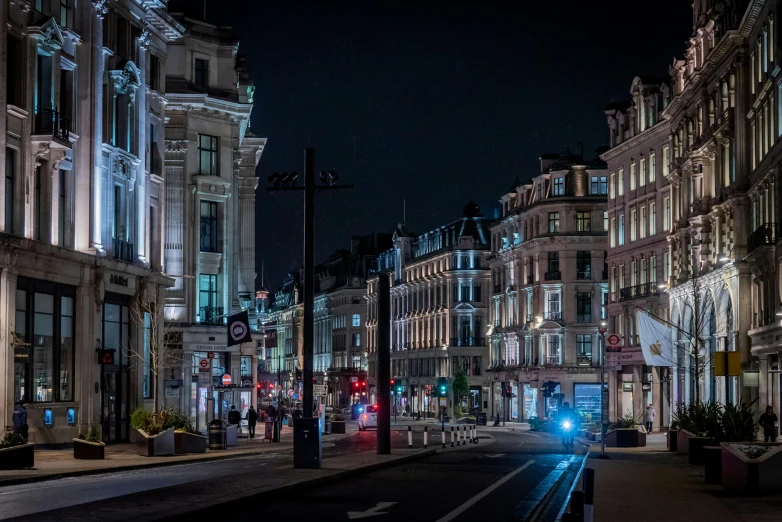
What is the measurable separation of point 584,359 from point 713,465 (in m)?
85.9

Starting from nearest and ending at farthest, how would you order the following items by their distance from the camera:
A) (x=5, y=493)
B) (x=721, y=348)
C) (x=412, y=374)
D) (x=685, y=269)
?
(x=5, y=493), (x=721, y=348), (x=685, y=269), (x=412, y=374)

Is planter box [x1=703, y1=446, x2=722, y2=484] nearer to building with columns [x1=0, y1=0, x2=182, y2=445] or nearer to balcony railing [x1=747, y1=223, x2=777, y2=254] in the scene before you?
building with columns [x1=0, y1=0, x2=182, y2=445]

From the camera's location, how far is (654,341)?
77250 mm

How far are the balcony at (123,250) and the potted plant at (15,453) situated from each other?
19416 millimetres

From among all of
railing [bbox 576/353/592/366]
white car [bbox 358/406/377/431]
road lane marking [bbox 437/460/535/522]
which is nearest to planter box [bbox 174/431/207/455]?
road lane marking [bbox 437/460/535/522]

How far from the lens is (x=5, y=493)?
26.5 metres

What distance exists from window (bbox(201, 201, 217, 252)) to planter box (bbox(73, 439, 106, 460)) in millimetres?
34461

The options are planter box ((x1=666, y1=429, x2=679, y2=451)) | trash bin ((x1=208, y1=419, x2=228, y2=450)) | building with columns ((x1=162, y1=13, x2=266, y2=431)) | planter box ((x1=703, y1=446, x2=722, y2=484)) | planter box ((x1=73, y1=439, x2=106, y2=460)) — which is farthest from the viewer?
building with columns ((x1=162, y1=13, x2=266, y2=431))

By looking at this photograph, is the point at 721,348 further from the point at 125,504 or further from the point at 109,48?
the point at 125,504

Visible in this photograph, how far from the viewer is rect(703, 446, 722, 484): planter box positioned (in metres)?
30.7

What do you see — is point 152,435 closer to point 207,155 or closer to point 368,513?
point 368,513

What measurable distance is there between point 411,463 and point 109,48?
71.4ft

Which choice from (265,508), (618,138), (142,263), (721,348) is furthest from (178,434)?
(618,138)

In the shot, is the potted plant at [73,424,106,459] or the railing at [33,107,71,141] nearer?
the potted plant at [73,424,106,459]
